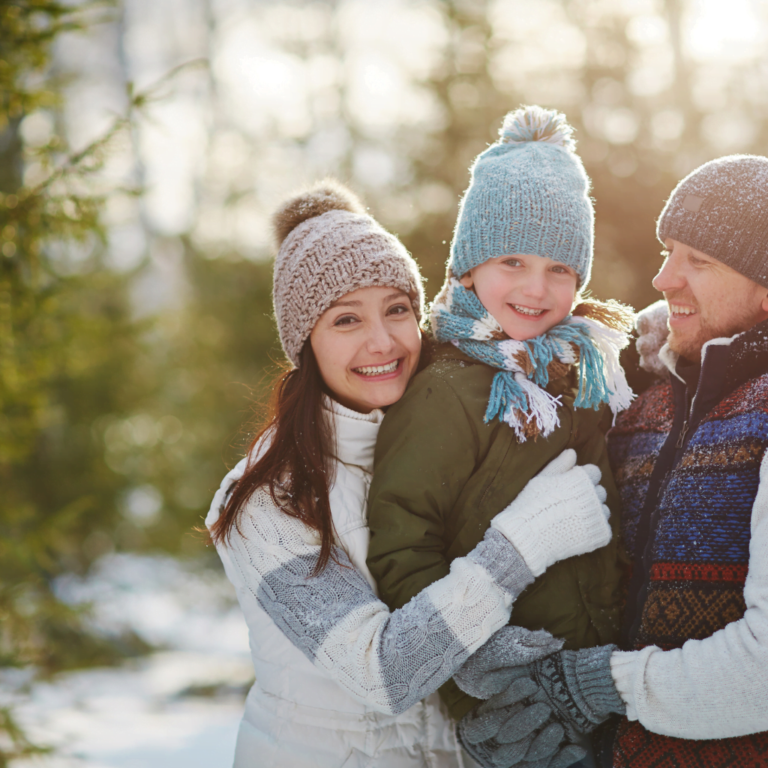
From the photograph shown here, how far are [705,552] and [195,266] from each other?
7.10 metres

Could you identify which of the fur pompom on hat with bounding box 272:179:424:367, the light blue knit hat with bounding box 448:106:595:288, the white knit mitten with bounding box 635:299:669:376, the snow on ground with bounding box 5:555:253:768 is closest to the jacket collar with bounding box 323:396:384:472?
the fur pompom on hat with bounding box 272:179:424:367

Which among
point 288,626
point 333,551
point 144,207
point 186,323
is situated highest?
point 144,207

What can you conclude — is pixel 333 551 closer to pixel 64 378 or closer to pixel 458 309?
pixel 458 309

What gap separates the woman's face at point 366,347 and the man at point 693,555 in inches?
28.3

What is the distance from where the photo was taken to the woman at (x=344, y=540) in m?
1.78

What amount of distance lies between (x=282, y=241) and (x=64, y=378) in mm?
5622

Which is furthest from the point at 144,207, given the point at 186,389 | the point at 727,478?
the point at 727,478

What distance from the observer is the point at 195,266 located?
26.4 ft

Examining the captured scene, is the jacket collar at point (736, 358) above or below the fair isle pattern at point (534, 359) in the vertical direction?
below

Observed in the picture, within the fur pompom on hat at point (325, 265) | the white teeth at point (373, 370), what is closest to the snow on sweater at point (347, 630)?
the white teeth at point (373, 370)

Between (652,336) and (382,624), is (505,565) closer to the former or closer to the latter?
(382,624)

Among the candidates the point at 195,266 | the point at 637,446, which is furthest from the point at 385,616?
the point at 195,266

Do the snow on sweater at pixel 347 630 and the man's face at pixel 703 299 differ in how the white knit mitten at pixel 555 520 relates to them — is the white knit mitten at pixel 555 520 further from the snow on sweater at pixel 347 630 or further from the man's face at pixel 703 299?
the man's face at pixel 703 299

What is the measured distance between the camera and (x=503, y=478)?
6.43ft
